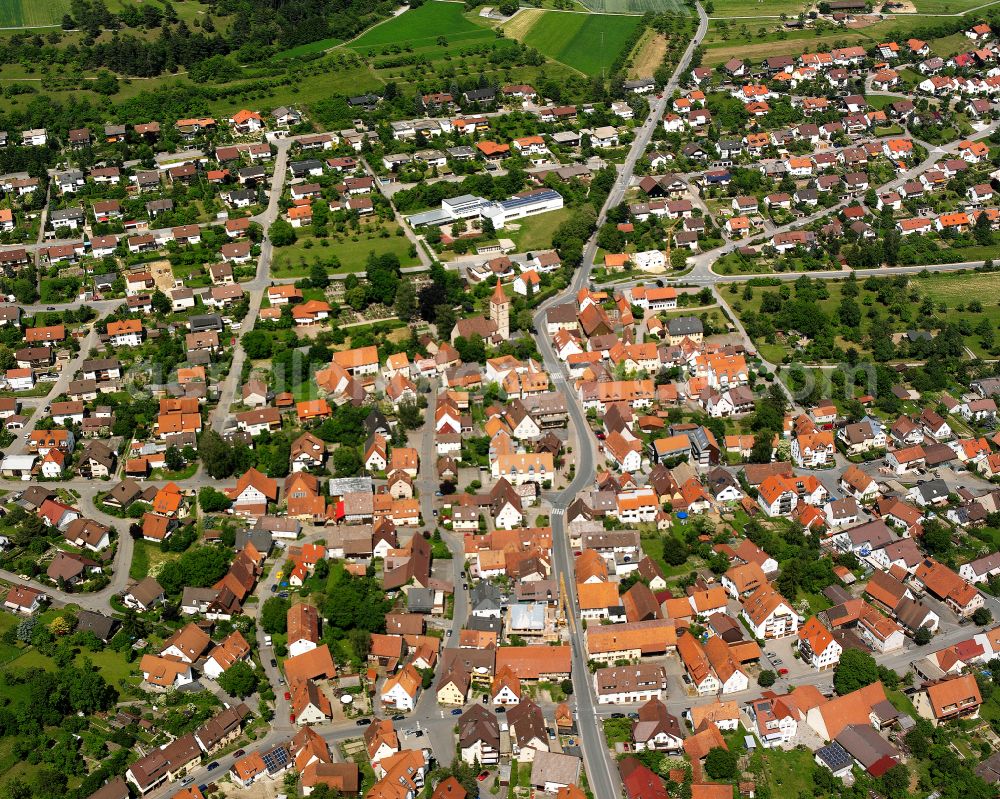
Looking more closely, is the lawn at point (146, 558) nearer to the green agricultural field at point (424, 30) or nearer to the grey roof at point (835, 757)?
the grey roof at point (835, 757)

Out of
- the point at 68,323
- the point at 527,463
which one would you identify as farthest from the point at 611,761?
the point at 68,323

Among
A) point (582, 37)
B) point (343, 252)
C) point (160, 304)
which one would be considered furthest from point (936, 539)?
point (582, 37)

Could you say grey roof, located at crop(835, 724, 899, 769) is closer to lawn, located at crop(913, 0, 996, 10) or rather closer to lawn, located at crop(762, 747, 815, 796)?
lawn, located at crop(762, 747, 815, 796)

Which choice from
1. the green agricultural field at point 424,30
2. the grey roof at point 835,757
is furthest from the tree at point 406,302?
the green agricultural field at point 424,30

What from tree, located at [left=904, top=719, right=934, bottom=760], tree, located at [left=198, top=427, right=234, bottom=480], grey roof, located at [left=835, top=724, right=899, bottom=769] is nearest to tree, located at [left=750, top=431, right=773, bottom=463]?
tree, located at [left=904, top=719, right=934, bottom=760]

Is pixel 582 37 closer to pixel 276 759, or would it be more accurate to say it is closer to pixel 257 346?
pixel 257 346

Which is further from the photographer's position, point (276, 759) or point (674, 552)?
point (674, 552)

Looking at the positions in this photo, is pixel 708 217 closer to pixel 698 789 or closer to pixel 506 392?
pixel 506 392
